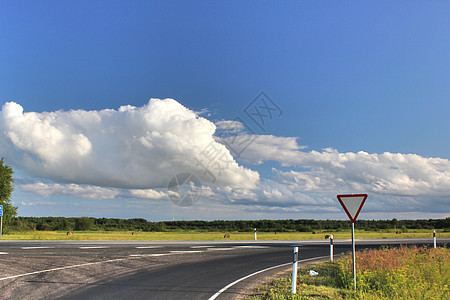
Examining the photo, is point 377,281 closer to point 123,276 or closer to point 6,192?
point 123,276

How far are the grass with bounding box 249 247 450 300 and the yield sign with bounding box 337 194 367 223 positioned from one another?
74.8 inches

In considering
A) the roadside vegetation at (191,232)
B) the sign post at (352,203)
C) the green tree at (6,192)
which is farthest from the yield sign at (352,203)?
the green tree at (6,192)

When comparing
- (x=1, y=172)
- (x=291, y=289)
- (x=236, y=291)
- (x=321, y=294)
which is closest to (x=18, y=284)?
(x=236, y=291)

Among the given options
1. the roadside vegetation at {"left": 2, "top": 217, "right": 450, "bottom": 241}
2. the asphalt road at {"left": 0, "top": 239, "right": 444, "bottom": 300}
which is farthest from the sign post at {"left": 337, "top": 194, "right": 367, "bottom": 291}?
the roadside vegetation at {"left": 2, "top": 217, "right": 450, "bottom": 241}

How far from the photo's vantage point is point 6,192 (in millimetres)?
59438

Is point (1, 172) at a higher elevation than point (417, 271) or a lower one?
higher

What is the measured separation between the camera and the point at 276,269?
48.0ft

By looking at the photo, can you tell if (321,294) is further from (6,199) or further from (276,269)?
(6,199)

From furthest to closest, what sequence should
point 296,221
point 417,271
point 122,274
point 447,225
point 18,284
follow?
point 296,221 < point 447,225 < point 122,274 < point 417,271 < point 18,284

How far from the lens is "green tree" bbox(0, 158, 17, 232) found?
5838cm

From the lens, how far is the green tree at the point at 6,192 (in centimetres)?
5838

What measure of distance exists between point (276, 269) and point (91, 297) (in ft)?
25.7

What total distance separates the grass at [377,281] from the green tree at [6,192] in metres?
58.3

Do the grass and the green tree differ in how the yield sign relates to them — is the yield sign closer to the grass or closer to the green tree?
the grass
